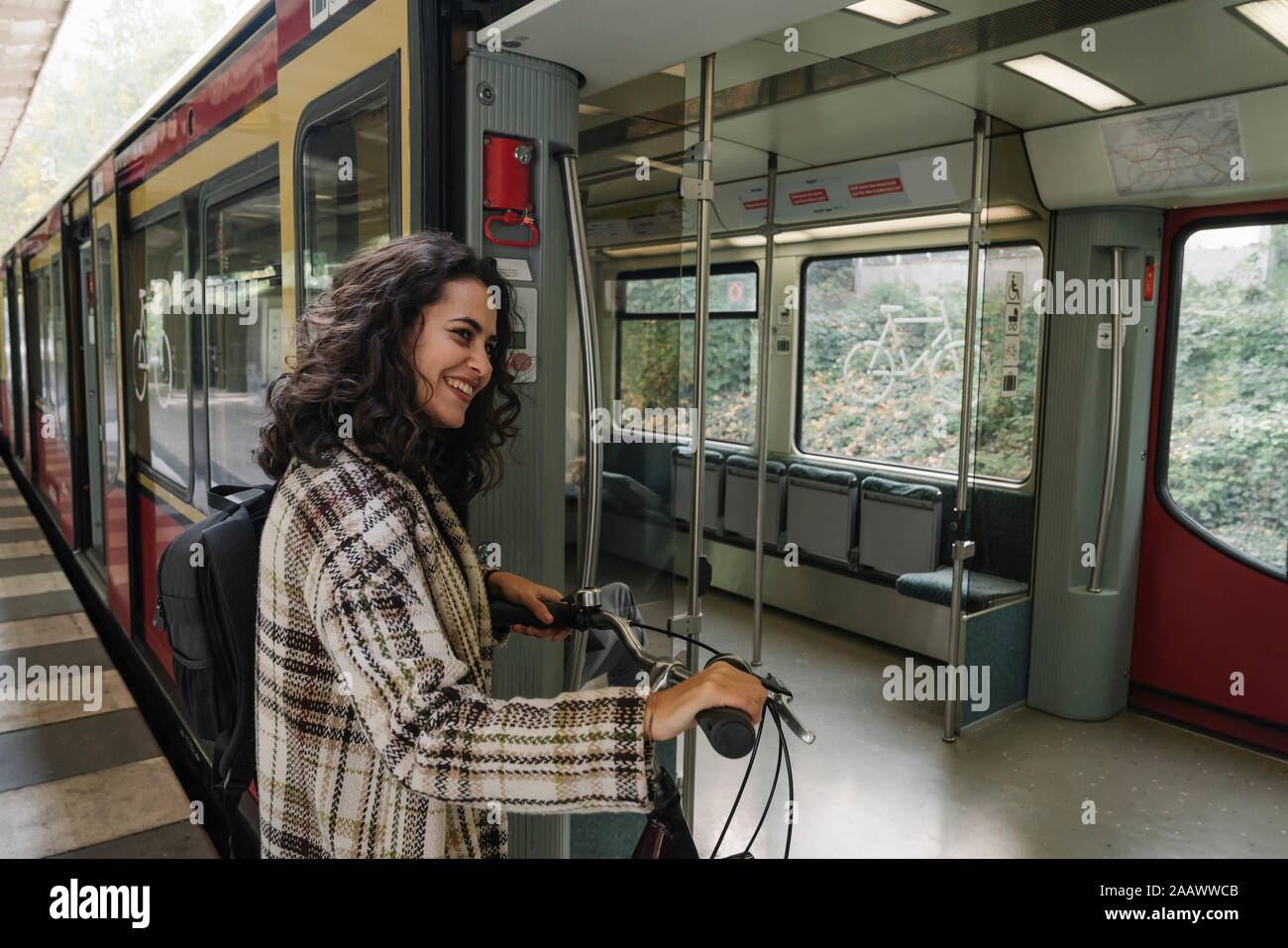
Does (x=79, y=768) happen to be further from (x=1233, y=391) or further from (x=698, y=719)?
(x=1233, y=391)

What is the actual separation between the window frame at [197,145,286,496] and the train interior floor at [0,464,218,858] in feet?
4.51

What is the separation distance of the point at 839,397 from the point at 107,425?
454cm

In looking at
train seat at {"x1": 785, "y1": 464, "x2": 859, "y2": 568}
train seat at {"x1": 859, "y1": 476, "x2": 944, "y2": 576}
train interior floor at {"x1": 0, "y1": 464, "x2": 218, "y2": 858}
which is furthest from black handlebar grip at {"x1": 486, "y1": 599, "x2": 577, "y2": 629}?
train seat at {"x1": 785, "y1": 464, "x2": 859, "y2": 568}

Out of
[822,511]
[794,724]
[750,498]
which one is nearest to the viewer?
[794,724]

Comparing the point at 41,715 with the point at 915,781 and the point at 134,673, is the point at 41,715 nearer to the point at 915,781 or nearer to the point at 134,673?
the point at 134,673

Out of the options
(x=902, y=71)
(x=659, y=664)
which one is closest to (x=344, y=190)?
(x=659, y=664)

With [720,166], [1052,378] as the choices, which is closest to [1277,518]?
[1052,378]

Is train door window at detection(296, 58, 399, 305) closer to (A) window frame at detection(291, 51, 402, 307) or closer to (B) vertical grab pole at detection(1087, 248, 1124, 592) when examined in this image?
(A) window frame at detection(291, 51, 402, 307)

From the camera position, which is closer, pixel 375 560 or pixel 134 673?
pixel 375 560

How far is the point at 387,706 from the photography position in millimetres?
1170

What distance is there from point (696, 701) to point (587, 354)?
955 millimetres

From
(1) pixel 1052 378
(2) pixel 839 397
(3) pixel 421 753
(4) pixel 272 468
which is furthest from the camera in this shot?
(2) pixel 839 397

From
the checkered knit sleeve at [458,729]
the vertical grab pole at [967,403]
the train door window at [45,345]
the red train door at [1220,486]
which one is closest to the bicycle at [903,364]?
the red train door at [1220,486]

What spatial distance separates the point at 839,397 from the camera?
21.0 ft
